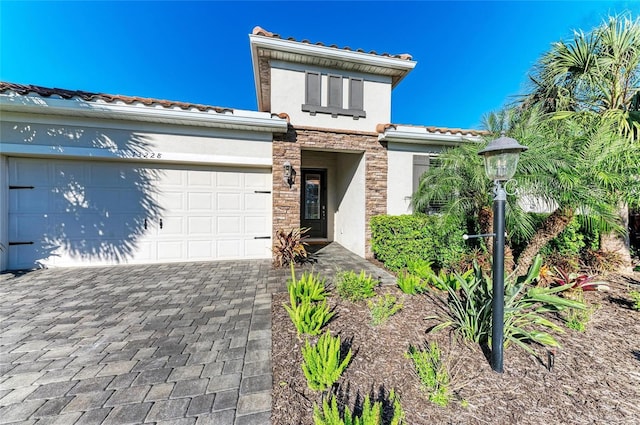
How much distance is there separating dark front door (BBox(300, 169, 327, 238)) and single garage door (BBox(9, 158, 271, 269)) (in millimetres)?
2807

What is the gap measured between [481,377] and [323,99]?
652 centimetres

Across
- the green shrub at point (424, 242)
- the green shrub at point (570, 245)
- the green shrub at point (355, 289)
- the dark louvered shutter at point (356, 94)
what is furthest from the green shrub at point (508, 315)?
the dark louvered shutter at point (356, 94)

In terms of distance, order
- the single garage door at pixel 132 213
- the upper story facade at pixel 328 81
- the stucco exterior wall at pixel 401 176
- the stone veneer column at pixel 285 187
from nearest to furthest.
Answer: the single garage door at pixel 132 213 < the upper story facade at pixel 328 81 < the stone veneer column at pixel 285 187 < the stucco exterior wall at pixel 401 176

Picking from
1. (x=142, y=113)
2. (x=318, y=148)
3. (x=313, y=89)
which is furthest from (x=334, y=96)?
(x=142, y=113)

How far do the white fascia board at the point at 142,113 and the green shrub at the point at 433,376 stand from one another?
5.46 meters

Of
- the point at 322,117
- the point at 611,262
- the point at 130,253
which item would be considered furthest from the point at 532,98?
the point at 130,253

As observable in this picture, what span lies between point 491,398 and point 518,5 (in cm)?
1309

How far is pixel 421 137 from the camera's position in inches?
264

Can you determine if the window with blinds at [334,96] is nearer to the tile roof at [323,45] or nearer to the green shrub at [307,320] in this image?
the tile roof at [323,45]

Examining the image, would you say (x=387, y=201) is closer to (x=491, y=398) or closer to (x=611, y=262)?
(x=611, y=262)

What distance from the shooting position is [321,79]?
664 cm

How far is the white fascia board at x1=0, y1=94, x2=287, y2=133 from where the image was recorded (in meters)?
4.84

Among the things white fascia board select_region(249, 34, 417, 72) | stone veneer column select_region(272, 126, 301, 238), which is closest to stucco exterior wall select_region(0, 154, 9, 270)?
stone veneer column select_region(272, 126, 301, 238)

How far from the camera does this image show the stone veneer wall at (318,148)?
6.36 metres
